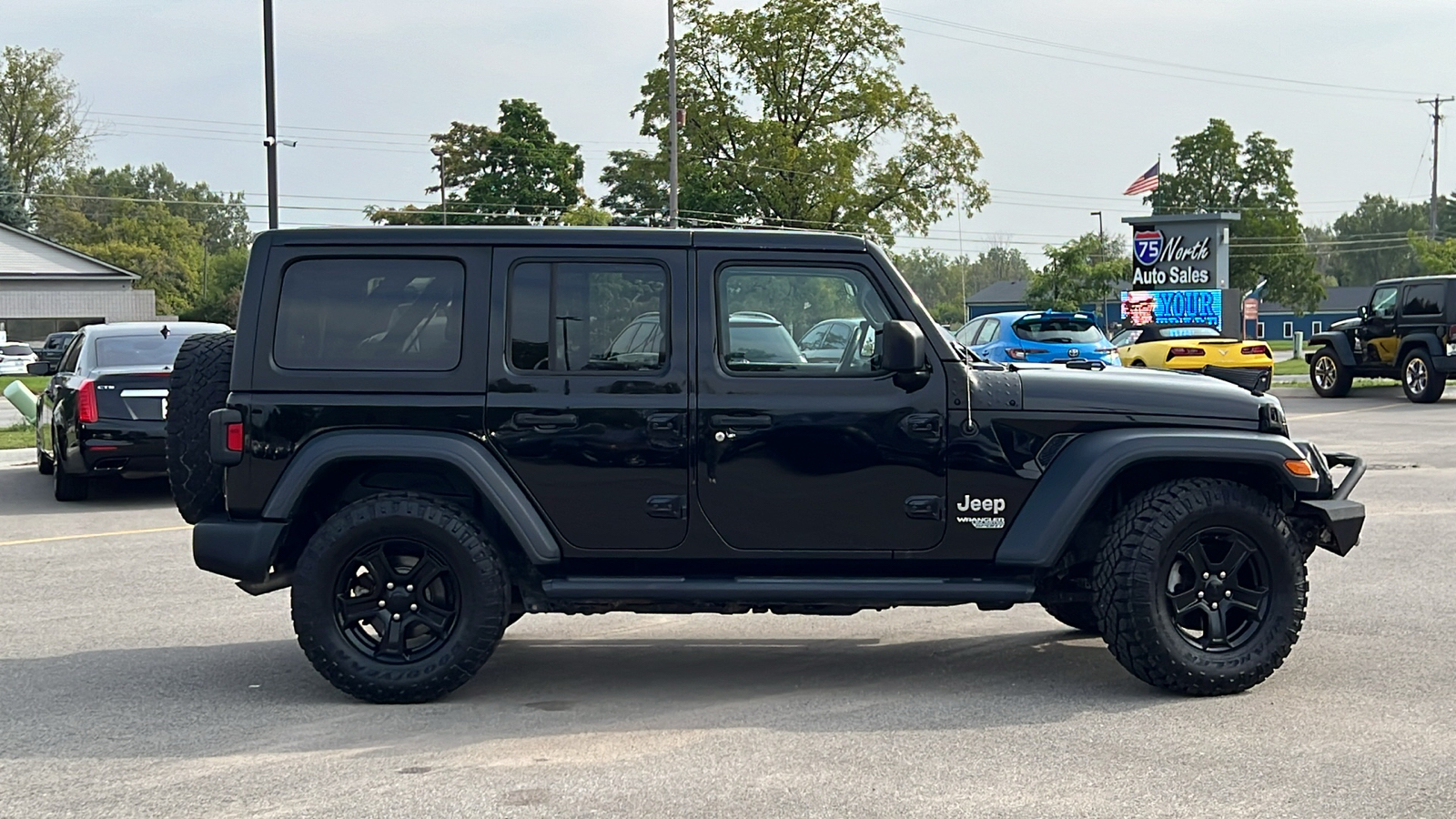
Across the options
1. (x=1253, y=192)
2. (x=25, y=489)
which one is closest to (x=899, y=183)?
(x=1253, y=192)

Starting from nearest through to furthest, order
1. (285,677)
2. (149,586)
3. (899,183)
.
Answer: (285,677) → (149,586) → (899,183)

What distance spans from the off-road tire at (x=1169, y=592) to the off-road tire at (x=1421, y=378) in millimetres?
21071

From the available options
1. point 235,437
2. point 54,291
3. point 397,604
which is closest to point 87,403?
point 235,437

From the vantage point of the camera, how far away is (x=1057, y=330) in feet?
76.7

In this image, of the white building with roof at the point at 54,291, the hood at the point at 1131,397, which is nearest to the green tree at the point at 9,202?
the white building with roof at the point at 54,291

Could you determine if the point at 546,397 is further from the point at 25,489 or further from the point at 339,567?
the point at 25,489

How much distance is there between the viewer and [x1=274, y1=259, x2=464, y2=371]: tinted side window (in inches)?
243

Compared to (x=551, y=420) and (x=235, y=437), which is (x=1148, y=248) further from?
(x=235, y=437)

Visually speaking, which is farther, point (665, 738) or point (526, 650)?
point (526, 650)

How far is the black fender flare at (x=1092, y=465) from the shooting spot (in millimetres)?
5969

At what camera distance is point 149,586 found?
29.6ft

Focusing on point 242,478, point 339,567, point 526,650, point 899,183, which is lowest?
point 526,650

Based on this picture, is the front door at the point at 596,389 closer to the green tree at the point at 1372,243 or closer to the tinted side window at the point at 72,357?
the tinted side window at the point at 72,357

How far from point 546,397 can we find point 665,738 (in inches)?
59.1
